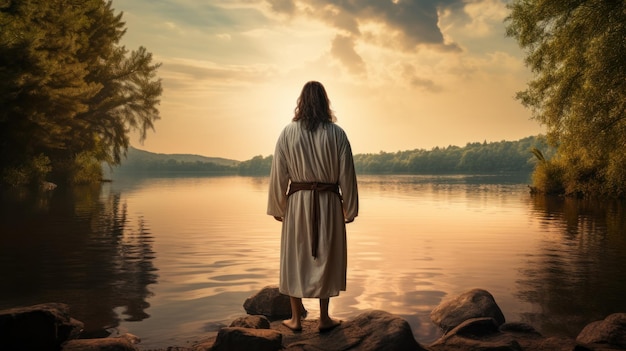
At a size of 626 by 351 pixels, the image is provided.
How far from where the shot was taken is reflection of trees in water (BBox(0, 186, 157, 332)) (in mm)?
8383

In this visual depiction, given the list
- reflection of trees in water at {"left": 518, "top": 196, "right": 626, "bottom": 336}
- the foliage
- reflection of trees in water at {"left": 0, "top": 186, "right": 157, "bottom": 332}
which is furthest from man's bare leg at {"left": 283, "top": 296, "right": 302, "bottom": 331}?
the foliage

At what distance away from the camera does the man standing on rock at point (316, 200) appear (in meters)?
6.25

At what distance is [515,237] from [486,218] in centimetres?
647

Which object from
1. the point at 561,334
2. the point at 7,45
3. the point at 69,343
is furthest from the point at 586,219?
the point at 7,45

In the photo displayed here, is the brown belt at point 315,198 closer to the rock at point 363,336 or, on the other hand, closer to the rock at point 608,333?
the rock at point 363,336

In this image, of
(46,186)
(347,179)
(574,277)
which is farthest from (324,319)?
(46,186)

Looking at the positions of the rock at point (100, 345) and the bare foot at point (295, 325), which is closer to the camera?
the rock at point (100, 345)

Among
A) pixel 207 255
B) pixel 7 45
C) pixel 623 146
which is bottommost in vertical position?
pixel 207 255

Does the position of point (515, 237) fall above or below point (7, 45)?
below

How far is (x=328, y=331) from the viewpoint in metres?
6.28

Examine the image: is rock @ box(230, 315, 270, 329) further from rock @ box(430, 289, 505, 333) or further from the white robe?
rock @ box(430, 289, 505, 333)

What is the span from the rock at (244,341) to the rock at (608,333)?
3.12 meters

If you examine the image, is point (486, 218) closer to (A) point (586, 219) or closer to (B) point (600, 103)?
(A) point (586, 219)

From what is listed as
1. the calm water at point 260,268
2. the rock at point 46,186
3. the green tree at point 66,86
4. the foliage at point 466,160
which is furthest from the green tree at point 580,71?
the foliage at point 466,160
